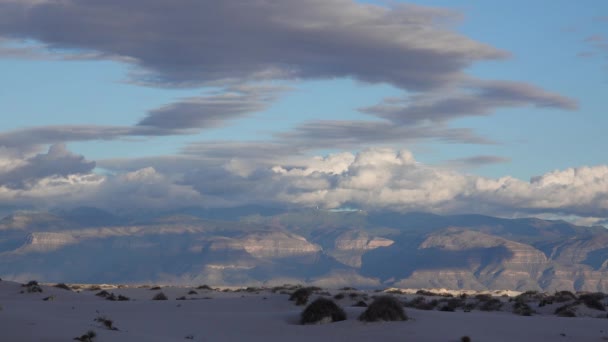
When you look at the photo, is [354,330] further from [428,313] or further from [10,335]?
[10,335]

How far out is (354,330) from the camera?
34875 mm

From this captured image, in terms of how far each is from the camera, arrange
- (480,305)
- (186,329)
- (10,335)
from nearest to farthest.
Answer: (10,335) < (186,329) < (480,305)

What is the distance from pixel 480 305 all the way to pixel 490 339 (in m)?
18.0

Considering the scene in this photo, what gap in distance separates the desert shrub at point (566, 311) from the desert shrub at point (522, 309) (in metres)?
1.42

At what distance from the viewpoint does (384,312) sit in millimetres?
35875

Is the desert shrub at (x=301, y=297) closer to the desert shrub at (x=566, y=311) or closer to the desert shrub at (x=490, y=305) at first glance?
the desert shrub at (x=490, y=305)

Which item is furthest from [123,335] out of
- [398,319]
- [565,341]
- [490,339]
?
[565,341]

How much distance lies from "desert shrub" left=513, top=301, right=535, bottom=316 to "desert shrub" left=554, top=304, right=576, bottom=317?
4.67ft

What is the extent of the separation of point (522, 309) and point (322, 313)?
13.7 m

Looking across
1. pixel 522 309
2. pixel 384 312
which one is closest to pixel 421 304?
pixel 522 309

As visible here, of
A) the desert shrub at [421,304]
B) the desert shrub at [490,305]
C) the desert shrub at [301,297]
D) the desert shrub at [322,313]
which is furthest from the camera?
the desert shrub at [301,297]

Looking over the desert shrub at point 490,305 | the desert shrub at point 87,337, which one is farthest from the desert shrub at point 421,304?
the desert shrub at point 87,337

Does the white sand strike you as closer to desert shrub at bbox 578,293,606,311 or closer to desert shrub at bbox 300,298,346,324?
desert shrub at bbox 300,298,346,324

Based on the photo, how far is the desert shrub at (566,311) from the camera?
139 feet
